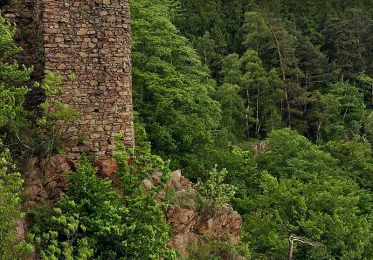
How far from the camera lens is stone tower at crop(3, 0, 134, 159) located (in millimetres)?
10031

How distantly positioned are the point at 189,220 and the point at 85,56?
175 inches

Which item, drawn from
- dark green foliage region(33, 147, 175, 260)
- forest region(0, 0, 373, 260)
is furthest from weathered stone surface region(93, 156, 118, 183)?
dark green foliage region(33, 147, 175, 260)

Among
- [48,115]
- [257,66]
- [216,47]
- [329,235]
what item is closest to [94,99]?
[48,115]

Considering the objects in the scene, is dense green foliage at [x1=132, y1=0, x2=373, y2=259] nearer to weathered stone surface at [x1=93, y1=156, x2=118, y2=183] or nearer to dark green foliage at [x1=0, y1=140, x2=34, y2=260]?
weathered stone surface at [x1=93, y1=156, x2=118, y2=183]

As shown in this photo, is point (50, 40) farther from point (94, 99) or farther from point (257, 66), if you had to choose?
point (257, 66)

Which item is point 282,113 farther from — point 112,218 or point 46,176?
point 112,218

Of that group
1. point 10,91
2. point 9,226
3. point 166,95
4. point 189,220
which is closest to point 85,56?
point 10,91

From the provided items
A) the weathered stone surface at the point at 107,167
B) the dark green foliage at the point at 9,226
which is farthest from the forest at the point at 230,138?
the weathered stone surface at the point at 107,167

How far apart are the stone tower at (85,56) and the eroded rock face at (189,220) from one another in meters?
1.65

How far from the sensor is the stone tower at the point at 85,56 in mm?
10031

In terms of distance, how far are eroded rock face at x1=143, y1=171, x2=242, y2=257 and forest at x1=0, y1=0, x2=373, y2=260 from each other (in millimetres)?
386

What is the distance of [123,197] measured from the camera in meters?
9.12

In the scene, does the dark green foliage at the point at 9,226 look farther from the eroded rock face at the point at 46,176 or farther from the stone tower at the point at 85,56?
the stone tower at the point at 85,56

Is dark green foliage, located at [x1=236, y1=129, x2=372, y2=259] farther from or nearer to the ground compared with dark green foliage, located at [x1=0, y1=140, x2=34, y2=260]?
nearer to the ground
